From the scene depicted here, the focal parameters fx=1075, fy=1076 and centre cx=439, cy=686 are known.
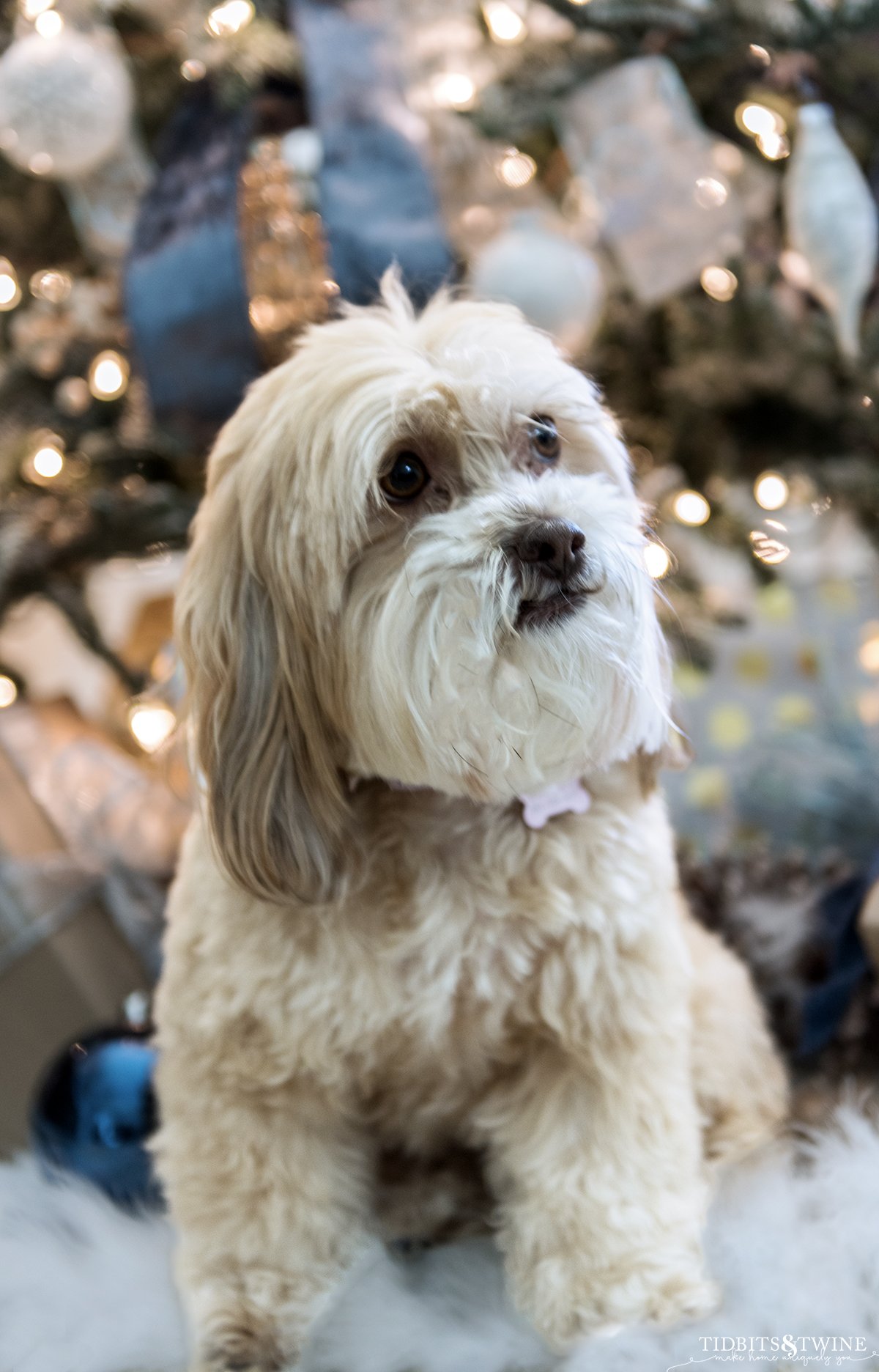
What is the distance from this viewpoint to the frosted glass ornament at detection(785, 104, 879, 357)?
3.60ft

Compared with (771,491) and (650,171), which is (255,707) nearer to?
(650,171)

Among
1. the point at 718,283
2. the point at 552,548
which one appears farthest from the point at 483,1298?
the point at 718,283

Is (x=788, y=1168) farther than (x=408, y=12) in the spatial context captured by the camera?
No

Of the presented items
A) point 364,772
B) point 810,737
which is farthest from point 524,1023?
point 810,737

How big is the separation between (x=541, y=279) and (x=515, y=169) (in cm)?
33

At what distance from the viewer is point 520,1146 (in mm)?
899

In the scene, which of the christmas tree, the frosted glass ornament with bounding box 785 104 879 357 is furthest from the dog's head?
the frosted glass ornament with bounding box 785 104 879 357

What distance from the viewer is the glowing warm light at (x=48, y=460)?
139 centimetres

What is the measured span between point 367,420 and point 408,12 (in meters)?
0.91

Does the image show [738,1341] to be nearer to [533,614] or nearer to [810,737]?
[533,614]

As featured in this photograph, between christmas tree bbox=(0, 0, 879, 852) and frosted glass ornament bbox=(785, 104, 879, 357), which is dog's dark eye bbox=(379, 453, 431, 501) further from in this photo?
frosted glass ornament bbox=(785, 104, 879, 357)

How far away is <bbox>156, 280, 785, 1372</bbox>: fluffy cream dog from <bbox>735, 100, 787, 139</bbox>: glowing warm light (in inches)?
26.2

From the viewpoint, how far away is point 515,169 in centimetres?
134

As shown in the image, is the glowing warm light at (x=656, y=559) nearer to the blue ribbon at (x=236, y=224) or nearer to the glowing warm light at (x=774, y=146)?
the blue ribbon at (x=236, y=224)
